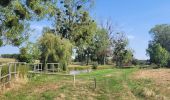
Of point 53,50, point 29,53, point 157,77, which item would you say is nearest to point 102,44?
point 53,50

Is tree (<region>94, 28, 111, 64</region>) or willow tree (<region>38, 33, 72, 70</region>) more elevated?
tree (<region>94, 28, 111, 64</region>)

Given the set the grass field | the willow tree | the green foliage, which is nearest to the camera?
the grass field

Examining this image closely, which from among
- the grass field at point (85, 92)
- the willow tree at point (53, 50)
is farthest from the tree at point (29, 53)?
the grass field at point (85, 92)

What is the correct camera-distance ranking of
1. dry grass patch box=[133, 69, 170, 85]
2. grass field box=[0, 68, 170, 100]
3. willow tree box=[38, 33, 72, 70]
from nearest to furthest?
grass field box=[0, 68, 170, 100] → dry grass patch box=[133, 69, 170, 85] → willow tree box=[38, 33, 72, 70]

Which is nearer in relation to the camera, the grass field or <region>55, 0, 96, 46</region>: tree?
the grass field

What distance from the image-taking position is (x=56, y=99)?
1858 cm

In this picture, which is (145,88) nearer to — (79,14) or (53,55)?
(53,55)

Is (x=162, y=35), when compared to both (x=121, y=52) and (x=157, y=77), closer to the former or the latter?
(x=121, y=52)

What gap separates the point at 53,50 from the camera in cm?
4209

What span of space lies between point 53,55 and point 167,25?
80.6m

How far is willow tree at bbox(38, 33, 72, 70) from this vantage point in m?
41.7

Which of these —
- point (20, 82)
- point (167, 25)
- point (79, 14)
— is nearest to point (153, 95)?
point (20, 82)

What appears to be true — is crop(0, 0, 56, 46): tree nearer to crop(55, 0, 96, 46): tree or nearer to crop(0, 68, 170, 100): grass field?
crop(0, 68, 170, 100): grass field

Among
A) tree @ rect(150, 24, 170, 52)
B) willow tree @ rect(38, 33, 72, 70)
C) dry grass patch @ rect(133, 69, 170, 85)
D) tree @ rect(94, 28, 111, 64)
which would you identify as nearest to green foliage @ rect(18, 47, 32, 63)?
willow tree @ rect(38, 33, 72, 70)
